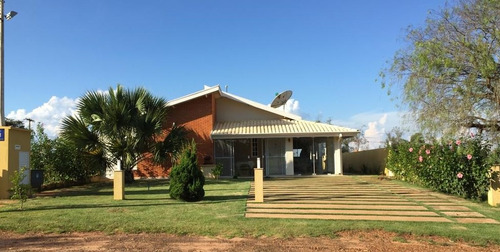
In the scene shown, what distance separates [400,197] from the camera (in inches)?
461

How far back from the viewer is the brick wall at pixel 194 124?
20547 millimetres

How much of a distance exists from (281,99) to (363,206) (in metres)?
16.1

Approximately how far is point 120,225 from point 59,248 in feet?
4.75

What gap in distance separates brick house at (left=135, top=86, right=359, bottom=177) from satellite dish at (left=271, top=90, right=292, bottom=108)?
315 cm

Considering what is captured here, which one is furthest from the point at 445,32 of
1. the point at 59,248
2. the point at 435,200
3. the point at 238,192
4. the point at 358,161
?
the point at 358,161

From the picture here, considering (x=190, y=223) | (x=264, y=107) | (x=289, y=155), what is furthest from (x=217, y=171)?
(x=190, y=223)

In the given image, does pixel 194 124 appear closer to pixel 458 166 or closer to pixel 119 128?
pixel 119 128

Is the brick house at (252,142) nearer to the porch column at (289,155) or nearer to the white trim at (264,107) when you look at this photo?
the porch column at (289,155)

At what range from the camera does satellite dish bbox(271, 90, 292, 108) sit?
2516 cm

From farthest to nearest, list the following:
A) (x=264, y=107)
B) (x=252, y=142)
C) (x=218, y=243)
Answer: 1. (x=264, y=107)
2. (x=252, y=142)
3. (x=218, y=243)

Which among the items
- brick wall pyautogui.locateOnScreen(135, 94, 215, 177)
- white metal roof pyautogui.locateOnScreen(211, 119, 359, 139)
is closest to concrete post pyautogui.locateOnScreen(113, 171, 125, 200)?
brick wall pyautogui.locateOnScreen(135, 94, 215, 177)

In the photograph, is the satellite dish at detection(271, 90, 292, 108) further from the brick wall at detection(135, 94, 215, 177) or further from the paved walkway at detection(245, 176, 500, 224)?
the paved walkway at detection(245, 176, 500, 224)

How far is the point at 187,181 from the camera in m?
10.5

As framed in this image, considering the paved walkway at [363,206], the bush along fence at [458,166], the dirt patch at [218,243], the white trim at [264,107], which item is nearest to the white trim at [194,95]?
the white trim at [264,107]
